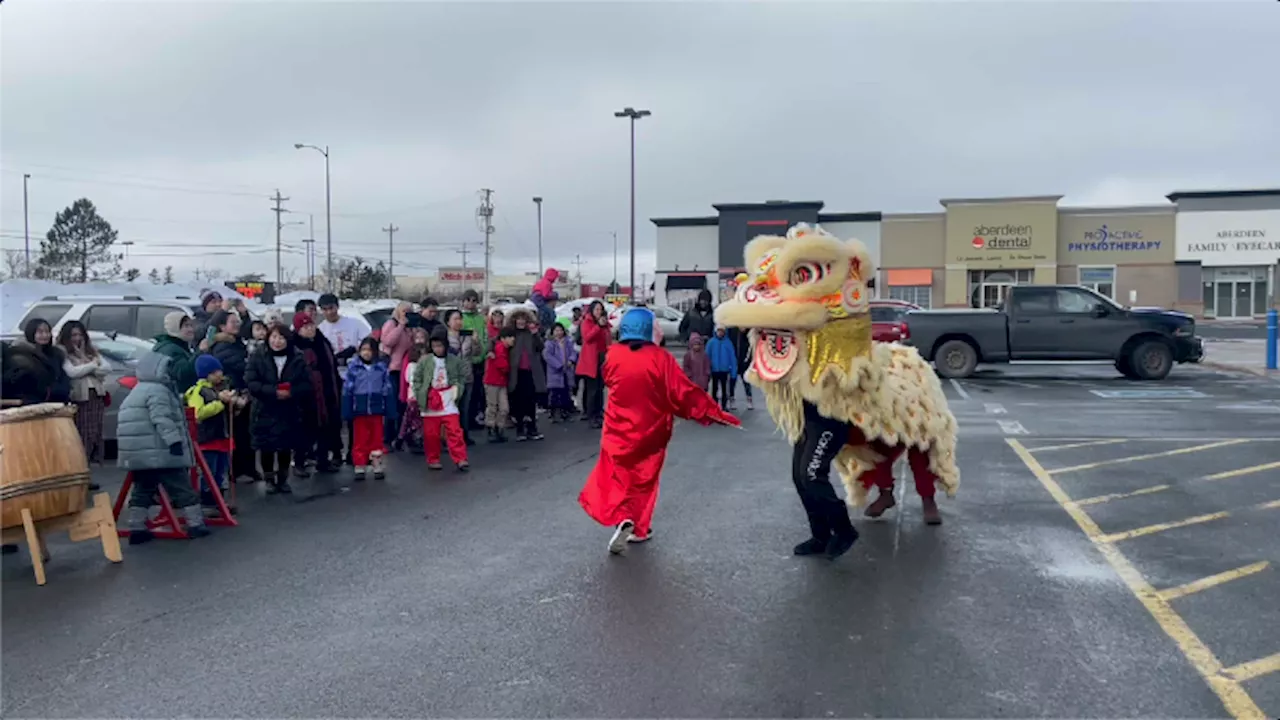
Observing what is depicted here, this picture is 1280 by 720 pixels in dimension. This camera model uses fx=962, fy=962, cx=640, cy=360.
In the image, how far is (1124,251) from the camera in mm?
46344

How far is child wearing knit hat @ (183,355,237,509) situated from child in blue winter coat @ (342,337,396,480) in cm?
138

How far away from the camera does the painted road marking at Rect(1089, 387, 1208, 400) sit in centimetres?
1541

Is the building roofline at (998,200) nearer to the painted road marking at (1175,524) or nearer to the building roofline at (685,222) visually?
the building roofline at (685,222)

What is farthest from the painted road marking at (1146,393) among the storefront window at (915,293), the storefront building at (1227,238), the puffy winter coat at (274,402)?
the storefront building at (1227,238)

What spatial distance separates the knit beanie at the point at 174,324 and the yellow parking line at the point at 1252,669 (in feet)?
23.3

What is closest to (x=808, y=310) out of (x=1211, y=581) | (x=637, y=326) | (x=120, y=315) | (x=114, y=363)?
(x=637, y=326)

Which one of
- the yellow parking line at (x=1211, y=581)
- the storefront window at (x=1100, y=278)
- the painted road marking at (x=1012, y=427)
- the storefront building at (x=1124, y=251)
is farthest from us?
the storefront window at (x=1100, y=278)

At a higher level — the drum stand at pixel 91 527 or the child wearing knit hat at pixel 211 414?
the child wearing knit hat at pixel 211 414

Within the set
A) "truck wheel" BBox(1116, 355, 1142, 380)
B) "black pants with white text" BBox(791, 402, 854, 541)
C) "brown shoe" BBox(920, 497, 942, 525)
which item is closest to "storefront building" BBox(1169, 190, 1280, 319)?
"truck wheel" BBox(1116, 355, 1142, 380)

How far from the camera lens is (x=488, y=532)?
7.19 meters

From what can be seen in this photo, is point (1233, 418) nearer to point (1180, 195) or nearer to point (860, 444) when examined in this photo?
point (860, 444)

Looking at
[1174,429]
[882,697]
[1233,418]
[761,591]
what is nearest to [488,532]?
[761,591]

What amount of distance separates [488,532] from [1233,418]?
10.3 metres

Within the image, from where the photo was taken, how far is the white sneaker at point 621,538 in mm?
6422
